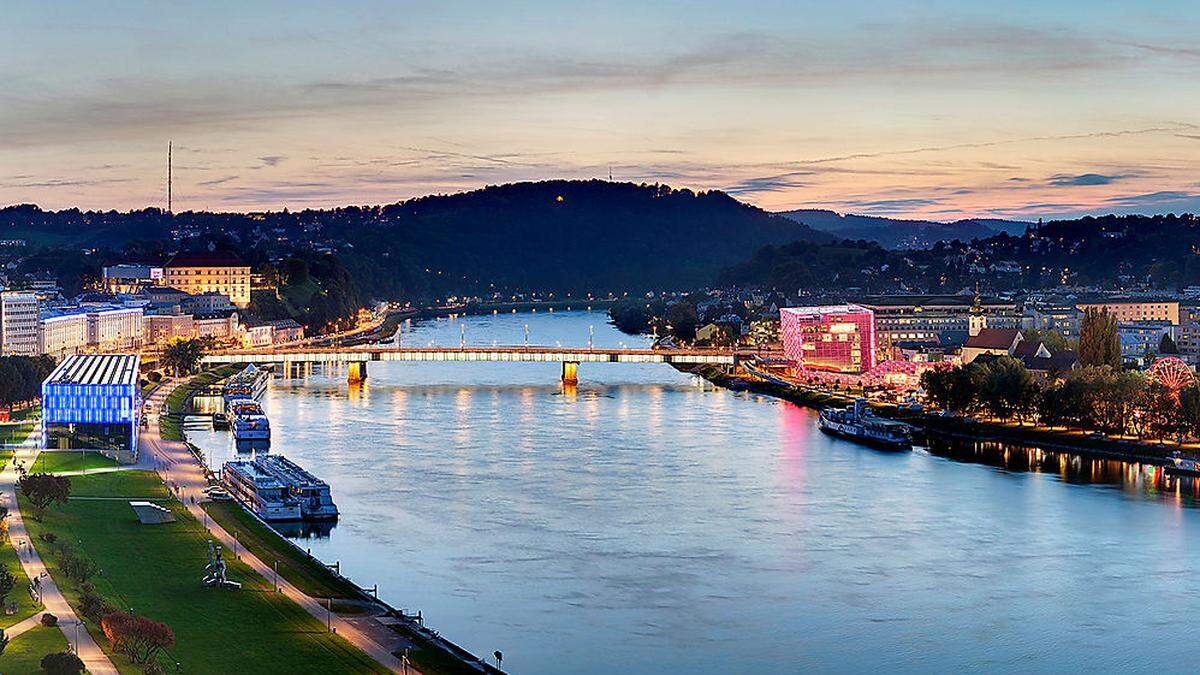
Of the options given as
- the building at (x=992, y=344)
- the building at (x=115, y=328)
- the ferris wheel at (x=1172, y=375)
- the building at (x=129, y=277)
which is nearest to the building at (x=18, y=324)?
the building at (x=115, y=328)

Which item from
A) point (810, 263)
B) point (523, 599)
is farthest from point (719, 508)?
point (810, 263)

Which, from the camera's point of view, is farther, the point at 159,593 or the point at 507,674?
the point at 159,593

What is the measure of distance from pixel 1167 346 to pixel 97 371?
91.1 ft

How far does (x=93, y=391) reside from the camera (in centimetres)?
2631

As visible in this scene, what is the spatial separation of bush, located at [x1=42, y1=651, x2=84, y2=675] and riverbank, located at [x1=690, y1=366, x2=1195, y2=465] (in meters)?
19.0

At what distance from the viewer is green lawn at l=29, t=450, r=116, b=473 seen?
2382 centimetres

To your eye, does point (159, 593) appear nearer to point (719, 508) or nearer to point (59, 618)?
point (59, 618)

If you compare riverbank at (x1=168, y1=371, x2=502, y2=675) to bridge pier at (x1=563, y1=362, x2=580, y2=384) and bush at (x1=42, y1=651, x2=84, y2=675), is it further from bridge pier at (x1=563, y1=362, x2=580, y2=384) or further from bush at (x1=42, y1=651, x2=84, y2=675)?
bridge pier at (x1=563, y1=362, x2=580, y2=384)

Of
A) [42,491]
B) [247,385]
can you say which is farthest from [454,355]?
[42,491]

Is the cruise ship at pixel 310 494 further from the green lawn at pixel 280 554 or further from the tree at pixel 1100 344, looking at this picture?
the tree at pixel 1100 344

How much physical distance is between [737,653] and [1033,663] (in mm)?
2531

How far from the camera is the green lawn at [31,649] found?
41.5 ft

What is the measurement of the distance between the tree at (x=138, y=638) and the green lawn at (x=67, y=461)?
1063cm

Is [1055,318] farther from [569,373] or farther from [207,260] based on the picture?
[207,260]
